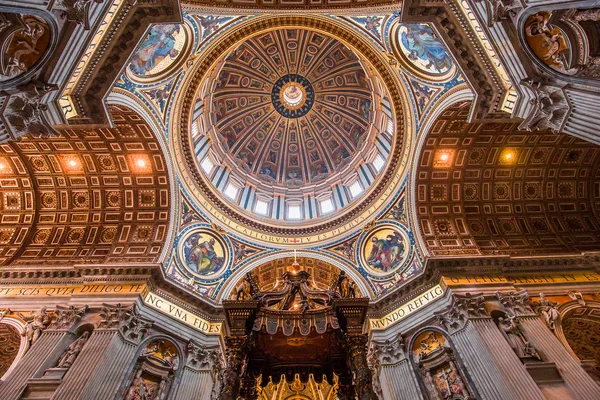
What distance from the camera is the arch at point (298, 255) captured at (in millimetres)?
16250

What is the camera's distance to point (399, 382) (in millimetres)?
12234

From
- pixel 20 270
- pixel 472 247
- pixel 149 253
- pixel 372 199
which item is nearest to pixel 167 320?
pixel 149 253

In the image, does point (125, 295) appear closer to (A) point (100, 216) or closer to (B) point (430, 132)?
(A) point (100, 216)

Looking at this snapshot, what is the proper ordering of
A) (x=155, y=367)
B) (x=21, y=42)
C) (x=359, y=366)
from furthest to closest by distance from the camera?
1. (x=155, y=367)
2. (x=359, y=366)
3. (x=21, y=42)

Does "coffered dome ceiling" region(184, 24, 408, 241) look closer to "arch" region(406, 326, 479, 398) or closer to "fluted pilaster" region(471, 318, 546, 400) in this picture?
"arch" region(406, 326, 479, 398)

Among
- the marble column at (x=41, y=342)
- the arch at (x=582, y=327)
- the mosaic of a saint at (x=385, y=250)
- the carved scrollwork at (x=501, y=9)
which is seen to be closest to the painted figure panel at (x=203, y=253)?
the marble column at (x=41, y=342)

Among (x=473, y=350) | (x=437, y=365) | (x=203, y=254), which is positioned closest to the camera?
(x=473, y=350)

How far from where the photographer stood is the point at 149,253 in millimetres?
15281

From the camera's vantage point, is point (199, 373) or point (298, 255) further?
point (298, 255)

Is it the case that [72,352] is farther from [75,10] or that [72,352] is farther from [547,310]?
[547,310]

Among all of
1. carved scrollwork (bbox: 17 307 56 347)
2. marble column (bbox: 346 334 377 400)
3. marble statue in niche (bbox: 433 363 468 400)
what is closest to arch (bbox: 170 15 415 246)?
carved scrollwork (bbox: 17 307 56 347)

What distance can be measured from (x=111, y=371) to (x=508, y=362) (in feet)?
40.7

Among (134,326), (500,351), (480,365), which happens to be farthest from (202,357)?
(500,351)

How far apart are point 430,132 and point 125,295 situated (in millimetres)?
14393
